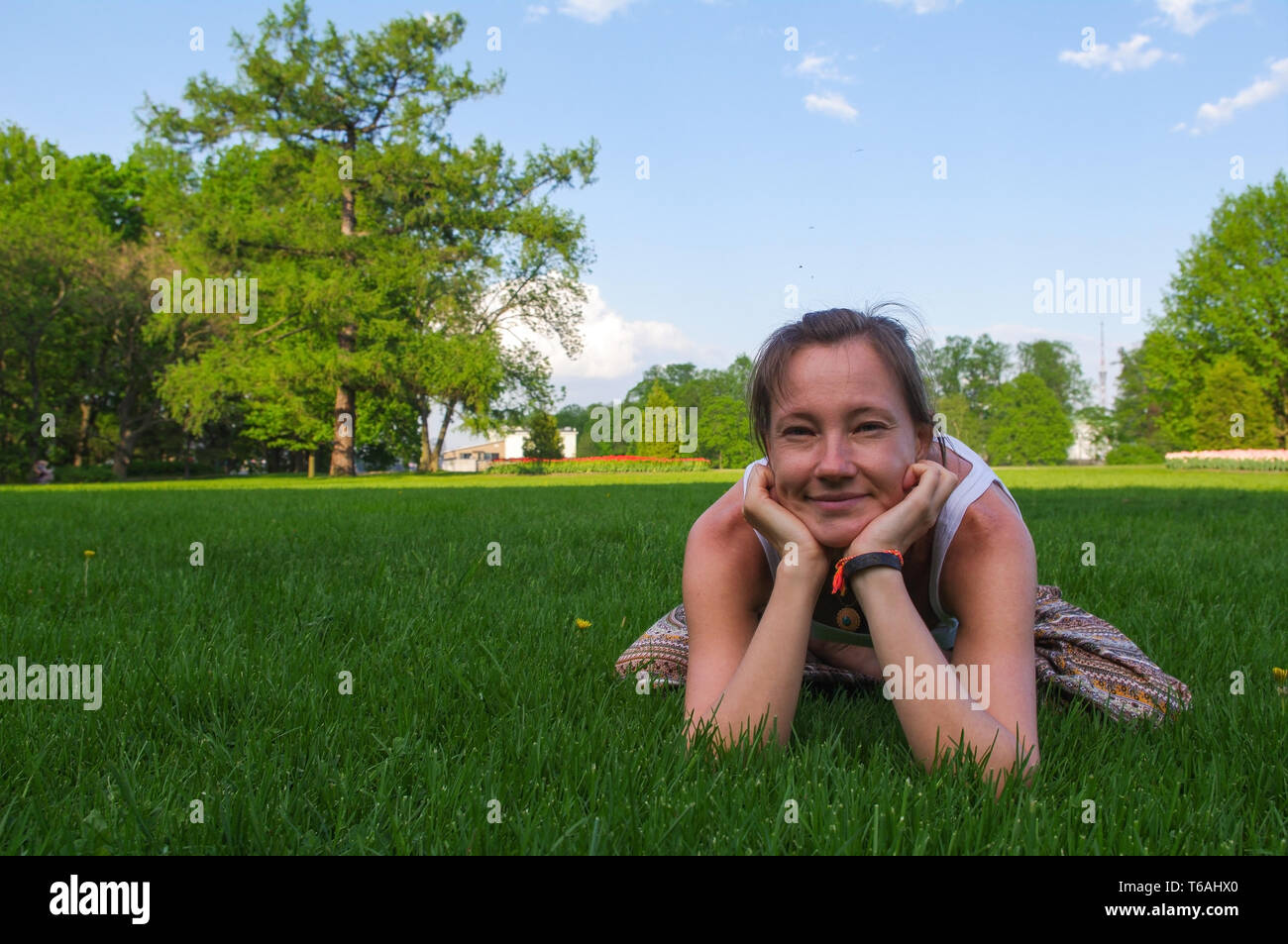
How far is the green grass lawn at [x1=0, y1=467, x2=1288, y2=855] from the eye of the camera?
1.50 metres

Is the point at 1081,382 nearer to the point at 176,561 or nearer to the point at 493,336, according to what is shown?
the point at 493,336

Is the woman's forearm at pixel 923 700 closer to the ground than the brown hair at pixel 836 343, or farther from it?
closer to the ground

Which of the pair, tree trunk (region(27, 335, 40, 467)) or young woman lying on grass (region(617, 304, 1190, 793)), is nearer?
young woman lying on grass (region(617, 304, 1190, 793))

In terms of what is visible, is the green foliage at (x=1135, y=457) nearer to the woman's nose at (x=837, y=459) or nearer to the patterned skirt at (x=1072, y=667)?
the patterned skirt at (x=1072, y=667)

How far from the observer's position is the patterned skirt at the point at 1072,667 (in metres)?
2.28

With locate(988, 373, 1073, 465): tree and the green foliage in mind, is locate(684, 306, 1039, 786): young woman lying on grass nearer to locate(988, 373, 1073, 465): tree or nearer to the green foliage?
the green foliage

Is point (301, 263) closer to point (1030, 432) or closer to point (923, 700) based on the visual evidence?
point (923, 700)

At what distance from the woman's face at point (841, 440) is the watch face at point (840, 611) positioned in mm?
204

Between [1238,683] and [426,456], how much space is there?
35109 millimetres

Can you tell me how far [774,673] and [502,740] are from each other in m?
0.66

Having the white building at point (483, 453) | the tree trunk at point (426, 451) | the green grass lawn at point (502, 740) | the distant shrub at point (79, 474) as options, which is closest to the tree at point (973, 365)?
the white building at point (483, 453)

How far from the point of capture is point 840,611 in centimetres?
230

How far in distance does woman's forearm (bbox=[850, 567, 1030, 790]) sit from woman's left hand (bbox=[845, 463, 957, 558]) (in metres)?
0.08

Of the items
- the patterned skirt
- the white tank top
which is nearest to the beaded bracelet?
the white tank top
